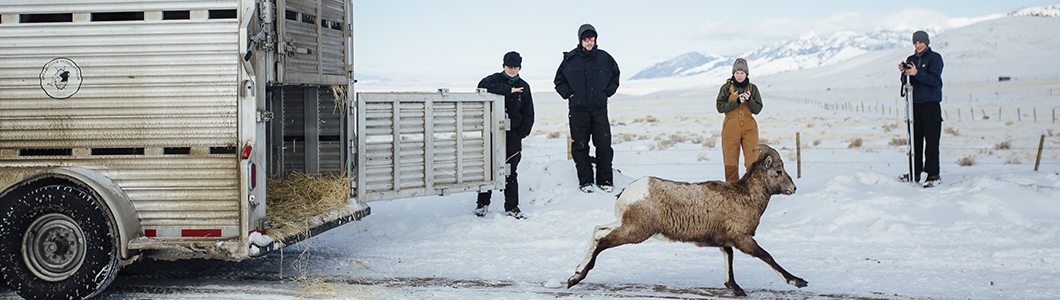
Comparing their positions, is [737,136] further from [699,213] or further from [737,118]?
[699,213]

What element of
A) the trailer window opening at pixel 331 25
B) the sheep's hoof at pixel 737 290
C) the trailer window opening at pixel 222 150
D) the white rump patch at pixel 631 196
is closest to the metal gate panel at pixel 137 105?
the trailer window opening at pixel 222 150

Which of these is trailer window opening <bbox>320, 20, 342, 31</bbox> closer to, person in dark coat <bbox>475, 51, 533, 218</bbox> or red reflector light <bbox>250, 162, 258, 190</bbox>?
person in dark coat <bbox>475, 51, 533, 218</bbox>

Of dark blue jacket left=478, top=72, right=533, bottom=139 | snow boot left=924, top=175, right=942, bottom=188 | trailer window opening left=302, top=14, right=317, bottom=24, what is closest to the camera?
trailer window opening left=302, top=14, right=317, bottom=24

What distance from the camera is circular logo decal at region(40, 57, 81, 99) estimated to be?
16.4 ft

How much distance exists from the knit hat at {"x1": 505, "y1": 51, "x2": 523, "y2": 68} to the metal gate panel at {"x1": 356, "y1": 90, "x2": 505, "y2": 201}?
74 centimetres

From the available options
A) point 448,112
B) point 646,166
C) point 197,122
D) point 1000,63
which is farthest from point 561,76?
point 1000,63

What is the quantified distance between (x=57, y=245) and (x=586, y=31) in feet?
19.6

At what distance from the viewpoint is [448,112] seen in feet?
24.1

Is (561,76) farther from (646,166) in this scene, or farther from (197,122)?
(646,166)

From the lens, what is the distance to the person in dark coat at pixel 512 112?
829 cm

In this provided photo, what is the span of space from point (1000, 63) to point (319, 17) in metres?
97.3

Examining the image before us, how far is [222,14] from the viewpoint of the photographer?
4.95 meters

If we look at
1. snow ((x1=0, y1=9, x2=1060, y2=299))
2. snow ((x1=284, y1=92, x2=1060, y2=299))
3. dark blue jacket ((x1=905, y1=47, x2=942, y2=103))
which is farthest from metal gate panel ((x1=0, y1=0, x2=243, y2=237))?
dark blue jacket ((x1=905, y1=47, x2=942, y2=103))

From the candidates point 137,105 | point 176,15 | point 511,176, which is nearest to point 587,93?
point 511,176
